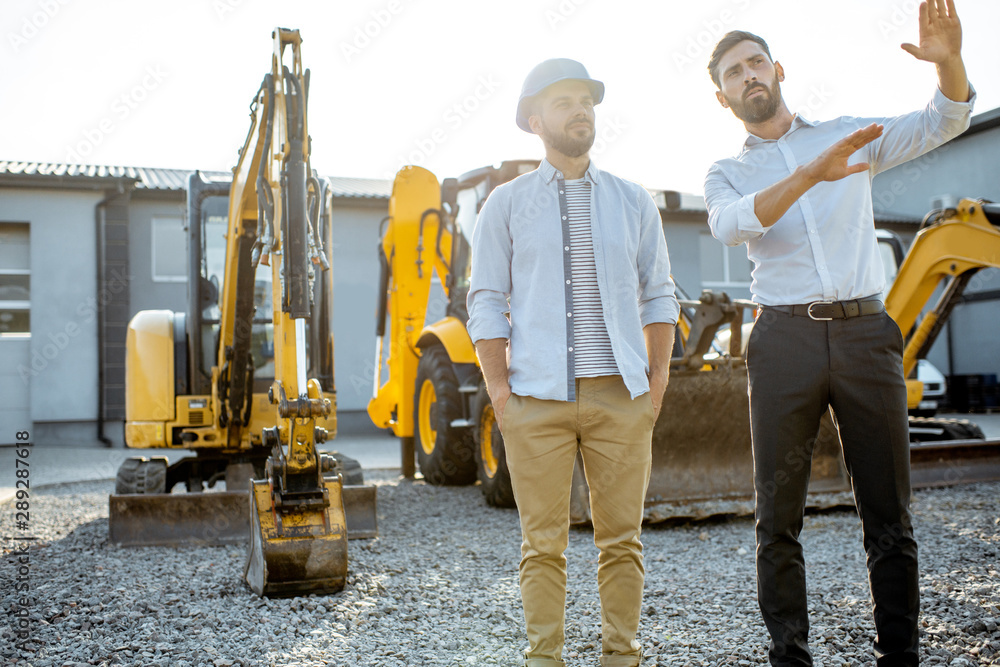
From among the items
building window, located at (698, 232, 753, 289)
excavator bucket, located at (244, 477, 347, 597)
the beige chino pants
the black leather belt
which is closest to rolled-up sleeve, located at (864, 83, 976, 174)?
the black leather belt

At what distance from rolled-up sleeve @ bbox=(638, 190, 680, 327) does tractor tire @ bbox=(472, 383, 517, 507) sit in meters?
3.39

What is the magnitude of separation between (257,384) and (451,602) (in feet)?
12.0

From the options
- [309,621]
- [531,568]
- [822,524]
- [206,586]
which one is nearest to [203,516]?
[206,586]

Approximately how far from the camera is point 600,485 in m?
2.37

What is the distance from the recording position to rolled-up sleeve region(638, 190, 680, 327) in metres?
2.51

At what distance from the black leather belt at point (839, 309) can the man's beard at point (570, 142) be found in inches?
30.2

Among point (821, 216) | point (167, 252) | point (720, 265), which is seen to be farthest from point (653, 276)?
point (720, 265)

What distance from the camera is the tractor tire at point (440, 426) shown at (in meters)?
6.96

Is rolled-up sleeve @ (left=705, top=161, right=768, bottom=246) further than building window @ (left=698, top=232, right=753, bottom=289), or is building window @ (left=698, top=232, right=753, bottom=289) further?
building window @ (left=698, top=232, right=753, bottom=289)

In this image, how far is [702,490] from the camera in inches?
215

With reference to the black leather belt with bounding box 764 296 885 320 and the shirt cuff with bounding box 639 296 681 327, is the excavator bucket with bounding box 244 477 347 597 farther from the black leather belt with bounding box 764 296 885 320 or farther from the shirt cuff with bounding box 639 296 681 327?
the black leather belt with bounding box 764 296 885 320

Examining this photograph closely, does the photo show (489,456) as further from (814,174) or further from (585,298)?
(814,174)

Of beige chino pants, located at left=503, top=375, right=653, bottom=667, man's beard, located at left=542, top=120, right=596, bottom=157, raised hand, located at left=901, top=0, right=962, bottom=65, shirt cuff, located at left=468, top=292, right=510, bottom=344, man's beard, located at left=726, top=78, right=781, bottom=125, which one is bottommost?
beige chino pants, located at left=503, top=375, right=653, bottom=667

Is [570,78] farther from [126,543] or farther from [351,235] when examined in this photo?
[351,235]
